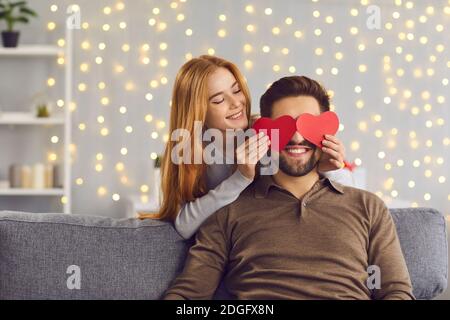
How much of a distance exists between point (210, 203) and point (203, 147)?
0.21 m

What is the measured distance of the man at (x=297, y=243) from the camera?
5.41ft

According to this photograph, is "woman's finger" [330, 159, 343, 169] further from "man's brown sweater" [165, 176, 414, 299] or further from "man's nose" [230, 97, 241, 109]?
"man's nose" [230, 97, 241, 109]

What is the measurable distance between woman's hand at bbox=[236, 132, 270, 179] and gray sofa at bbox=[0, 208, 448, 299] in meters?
0.23

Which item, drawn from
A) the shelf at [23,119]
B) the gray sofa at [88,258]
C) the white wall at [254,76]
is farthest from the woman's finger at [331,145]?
the shelf at [23,119]

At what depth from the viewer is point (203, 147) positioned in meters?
1.89

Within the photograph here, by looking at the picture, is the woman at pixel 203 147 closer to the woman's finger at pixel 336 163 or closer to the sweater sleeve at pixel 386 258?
the woman's finger at pixel 336 163

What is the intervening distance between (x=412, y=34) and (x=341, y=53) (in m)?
0.42

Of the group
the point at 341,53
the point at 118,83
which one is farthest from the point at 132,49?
the point at 341,53

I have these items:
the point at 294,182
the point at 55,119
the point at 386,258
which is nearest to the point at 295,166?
the point at 294,182

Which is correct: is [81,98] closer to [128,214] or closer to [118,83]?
[118,83]

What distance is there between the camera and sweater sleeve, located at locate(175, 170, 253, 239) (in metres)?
1.72

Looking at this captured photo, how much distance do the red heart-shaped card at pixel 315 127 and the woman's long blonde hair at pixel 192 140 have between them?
25cm

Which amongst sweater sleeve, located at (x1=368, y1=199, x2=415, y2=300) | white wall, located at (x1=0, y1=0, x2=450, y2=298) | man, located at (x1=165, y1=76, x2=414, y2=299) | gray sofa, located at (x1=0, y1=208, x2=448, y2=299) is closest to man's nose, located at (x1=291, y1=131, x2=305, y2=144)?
man, located at (x1=165, y1=76, x2=414, y2=299)
